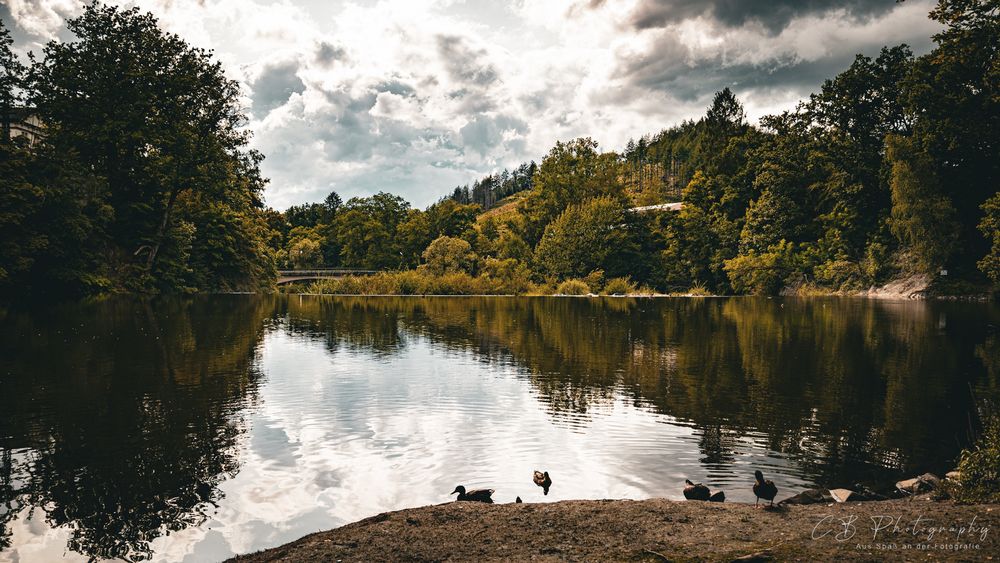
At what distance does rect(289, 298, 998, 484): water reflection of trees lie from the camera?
12.7m

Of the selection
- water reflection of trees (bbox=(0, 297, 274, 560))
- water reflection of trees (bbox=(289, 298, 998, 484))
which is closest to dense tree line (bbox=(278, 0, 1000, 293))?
water reflection of trees (bbox=(289, 298, 998, 484))

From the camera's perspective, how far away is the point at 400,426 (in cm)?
1398

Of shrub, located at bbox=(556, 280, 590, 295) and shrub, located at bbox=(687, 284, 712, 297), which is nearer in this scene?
shrub, located at bbox=(556, 280, 590, 295)

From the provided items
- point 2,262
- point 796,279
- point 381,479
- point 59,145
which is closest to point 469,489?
point 381,479

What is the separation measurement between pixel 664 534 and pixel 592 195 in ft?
410

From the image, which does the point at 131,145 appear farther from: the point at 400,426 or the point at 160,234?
the point at 400,426

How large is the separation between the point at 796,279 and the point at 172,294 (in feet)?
293

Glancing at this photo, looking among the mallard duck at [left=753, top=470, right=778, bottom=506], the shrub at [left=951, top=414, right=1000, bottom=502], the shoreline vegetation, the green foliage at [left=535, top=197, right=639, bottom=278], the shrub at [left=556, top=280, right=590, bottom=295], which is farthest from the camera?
the green foliage at [left=535, top=197, right=639, bottom=278]

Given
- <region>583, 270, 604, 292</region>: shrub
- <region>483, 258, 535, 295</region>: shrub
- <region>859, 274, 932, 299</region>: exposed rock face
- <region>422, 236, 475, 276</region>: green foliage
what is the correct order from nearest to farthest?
<region>859, 274, 932, 299</region>: exposed rock face → <region>583, 270, 604, 292</region>: shrub → <region>483, 258, 535, 295</region>: shrub → <region>422, 236, 475, 276</region>: green foliage

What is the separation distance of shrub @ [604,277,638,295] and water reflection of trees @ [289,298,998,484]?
55468 mm

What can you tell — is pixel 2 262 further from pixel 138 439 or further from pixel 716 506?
pixel 716 506

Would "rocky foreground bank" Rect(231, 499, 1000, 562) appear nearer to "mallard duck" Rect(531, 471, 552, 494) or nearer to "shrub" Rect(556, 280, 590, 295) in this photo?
"mallard duck" Rect(531, 471, 552, 494)

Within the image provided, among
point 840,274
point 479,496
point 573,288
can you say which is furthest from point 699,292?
point 479,496

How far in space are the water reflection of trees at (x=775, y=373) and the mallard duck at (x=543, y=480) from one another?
335cm
